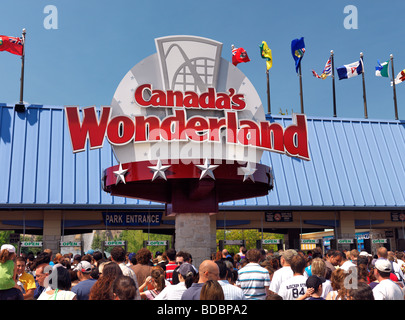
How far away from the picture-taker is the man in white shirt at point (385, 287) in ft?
21.4

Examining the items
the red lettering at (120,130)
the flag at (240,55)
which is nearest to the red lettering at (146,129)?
the red lettering at (120,130)

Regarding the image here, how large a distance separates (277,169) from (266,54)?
1189 centimetres

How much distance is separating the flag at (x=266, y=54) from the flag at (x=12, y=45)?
57.4ft

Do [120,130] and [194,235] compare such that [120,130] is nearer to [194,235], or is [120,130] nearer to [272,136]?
[194,235]

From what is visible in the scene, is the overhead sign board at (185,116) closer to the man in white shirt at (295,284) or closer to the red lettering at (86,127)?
the red lettering at (86,127)

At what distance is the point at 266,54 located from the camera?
34.7 meters

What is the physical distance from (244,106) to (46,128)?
12.5 m

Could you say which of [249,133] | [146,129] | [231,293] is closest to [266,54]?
[249,133]

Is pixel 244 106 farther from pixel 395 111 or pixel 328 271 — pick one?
pixel 395 111

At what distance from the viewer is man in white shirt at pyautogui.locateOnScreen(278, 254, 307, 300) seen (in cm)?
738

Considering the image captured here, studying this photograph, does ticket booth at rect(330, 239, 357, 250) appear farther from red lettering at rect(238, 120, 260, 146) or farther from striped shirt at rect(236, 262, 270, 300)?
striped shirt at rect(236, 262, 270, 300)

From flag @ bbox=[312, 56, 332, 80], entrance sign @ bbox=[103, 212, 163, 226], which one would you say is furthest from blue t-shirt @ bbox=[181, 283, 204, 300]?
flag @ bbox=[312, 56, 332, 80]

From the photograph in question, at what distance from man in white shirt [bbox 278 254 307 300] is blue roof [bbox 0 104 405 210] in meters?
16.7
